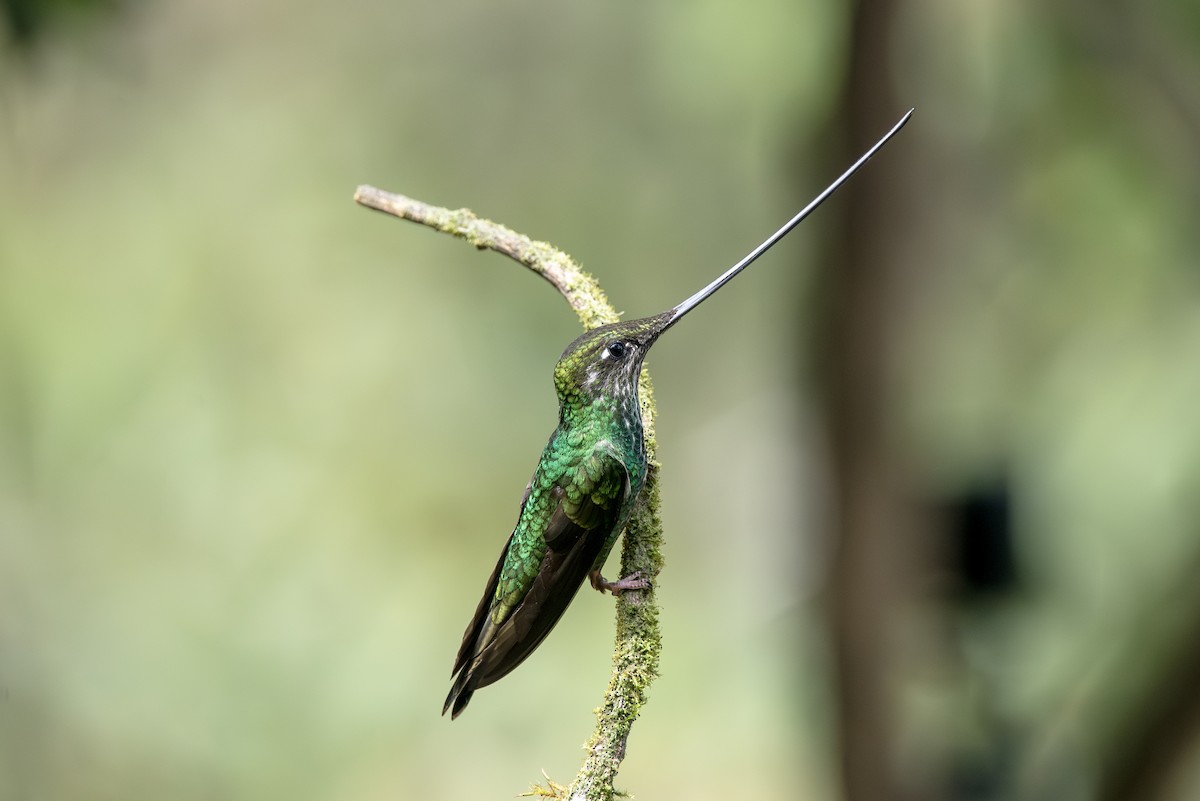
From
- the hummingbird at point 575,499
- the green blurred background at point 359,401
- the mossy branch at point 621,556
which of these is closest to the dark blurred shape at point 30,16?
the mossy branch at point 621,556

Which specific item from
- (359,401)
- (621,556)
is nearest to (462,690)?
(621,556)

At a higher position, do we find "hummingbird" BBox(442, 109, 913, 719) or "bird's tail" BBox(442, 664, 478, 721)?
"hummingbird" BBox(442, 109, 913, 719)

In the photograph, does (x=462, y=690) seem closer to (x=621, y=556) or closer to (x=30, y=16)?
(x=621, y=556)

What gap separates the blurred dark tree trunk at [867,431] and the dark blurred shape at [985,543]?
0.20 m

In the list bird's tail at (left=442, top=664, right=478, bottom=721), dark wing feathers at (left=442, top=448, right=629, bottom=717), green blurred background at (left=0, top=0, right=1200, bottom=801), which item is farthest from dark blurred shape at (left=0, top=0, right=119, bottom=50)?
green blurred background at (left=0, top=0, right=1200, bottom=801)

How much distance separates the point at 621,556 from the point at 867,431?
2263mm

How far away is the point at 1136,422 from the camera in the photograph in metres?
4.51

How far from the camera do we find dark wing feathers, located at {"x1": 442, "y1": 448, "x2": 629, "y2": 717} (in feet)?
6.83

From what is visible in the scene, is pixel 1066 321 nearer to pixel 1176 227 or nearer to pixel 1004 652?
pixel 1176 227

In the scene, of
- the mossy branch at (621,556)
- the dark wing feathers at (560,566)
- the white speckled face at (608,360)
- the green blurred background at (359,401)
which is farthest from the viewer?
the green blurred background at (359,401)

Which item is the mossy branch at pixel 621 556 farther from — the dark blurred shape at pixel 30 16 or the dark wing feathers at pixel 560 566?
the dark blurred shape at pixel 30 16

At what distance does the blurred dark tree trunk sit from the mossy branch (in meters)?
1.91

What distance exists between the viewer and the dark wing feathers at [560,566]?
2.08 metres

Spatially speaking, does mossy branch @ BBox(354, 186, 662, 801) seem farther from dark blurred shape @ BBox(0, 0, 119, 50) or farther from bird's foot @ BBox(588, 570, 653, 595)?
dark blurred shape @ BBox(0, 0, 119, 50)
